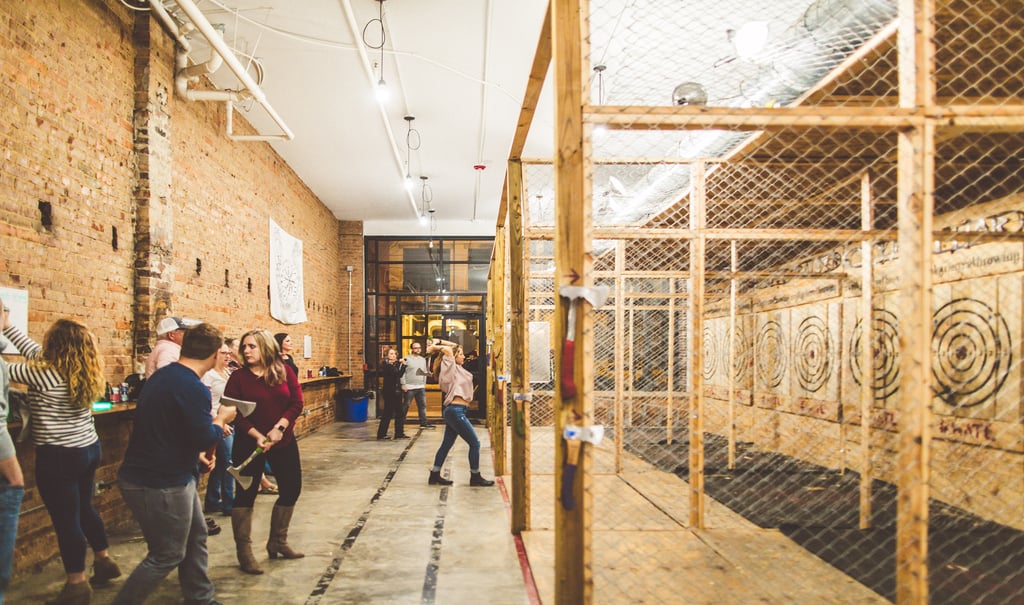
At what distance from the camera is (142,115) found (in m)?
5.47

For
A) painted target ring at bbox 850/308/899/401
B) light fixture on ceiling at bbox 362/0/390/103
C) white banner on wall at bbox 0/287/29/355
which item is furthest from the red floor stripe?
painted target ring at bbox 850/308/899/401

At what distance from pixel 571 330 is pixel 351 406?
11.0 metres

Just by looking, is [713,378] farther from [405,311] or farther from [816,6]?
[816,6]

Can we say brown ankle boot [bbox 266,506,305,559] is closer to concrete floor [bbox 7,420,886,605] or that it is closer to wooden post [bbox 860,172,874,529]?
concrete floor [bbox 7,420,886,605]

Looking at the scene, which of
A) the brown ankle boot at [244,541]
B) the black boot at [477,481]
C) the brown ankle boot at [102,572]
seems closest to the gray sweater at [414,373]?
the black boot at [477,481]

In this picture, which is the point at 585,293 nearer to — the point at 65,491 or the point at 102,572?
the point at 65,491

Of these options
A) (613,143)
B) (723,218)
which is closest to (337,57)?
(613,143)

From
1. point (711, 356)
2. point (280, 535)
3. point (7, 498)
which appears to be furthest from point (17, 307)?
point (711, 356)

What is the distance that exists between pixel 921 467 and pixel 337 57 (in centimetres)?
609

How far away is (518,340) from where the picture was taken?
455cm

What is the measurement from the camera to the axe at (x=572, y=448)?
2102 mm

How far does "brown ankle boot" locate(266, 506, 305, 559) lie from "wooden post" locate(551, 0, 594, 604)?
249 centimetres

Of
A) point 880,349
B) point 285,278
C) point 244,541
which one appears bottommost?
point 244,541

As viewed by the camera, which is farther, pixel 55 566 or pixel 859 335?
pixel 859 335
